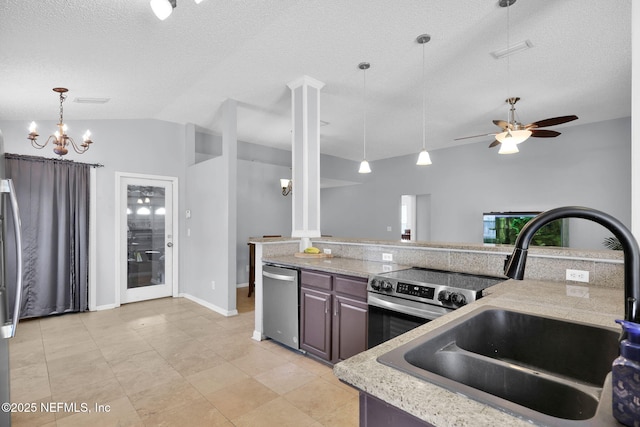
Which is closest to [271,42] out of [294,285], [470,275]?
[294,285]

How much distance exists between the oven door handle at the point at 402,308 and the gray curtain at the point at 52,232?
4.10 metres

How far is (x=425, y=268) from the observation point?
270 cm

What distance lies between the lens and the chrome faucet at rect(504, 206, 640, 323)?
26.6 inches

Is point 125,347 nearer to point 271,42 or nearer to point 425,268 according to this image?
point 425,268

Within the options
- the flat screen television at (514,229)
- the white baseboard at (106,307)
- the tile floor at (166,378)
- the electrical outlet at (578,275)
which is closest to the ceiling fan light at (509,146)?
the electrical outlet at (578,275)

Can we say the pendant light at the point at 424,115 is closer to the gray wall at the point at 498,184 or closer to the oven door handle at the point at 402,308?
the gray wall at the point at 498,184

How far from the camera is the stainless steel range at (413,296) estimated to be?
6.45ft

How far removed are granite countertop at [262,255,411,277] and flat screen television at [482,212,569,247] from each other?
135 inches

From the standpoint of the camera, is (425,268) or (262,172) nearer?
(425,268)

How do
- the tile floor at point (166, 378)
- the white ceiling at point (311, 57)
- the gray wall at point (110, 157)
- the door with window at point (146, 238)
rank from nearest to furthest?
the tile floor at point (166, 378)
the white ceiling at point (311, 57)
the gray wall at point (110, 157)
the door with window at point (146, 238)

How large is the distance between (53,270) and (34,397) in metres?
2.36

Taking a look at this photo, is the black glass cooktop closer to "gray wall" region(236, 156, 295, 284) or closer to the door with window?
the door with window

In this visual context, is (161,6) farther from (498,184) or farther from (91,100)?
(498,184)

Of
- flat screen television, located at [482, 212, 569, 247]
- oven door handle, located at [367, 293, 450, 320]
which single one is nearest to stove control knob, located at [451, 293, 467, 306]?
oven door handle, located at [367, 293, 450, 320]
